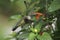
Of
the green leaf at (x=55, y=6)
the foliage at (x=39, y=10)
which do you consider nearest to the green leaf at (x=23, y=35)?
the foliage at (x=39, y=10)

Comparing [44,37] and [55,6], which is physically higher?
[55,6]

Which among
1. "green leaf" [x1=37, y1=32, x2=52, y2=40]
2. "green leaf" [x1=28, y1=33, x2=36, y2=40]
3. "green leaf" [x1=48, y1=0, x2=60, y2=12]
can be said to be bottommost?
"green leaf" [x1=37, y1=32, x2=52, y2=40]

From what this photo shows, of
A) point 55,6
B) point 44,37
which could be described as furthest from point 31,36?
point 55,6

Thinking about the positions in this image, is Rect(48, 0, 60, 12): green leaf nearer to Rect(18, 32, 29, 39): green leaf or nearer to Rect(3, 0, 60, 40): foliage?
Rect(3, 0, 60, 40): foliage

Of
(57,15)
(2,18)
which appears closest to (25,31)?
(57,15)

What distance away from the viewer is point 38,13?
4.17 ft

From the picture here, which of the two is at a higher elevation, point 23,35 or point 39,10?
point 39,10

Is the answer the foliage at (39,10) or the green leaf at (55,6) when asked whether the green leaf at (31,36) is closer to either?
the foliage at (39,10)

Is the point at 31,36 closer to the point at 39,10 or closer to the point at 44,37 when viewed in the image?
the point at 44,37

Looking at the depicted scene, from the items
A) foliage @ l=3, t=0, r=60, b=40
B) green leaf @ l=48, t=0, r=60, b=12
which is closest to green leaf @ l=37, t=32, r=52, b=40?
foliage @ l=3, t=0, r=60, b=40

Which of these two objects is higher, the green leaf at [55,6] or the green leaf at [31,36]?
the green leaf at [55,6]

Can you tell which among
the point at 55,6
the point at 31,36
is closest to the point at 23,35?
the point at 31,36

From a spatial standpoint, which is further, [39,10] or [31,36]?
[39,10]

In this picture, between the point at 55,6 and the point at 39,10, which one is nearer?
the point at 55,6
